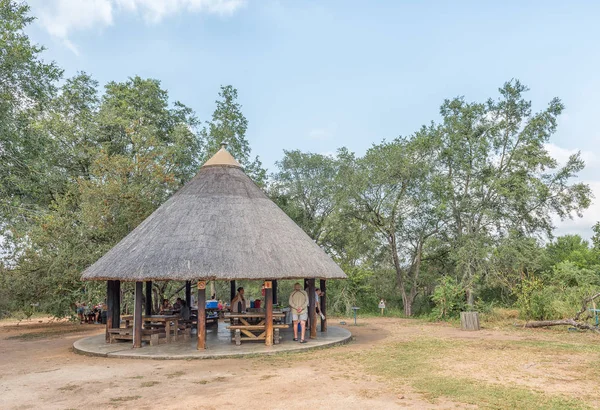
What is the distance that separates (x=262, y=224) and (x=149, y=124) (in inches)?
626

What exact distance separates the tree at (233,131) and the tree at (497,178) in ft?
36.7

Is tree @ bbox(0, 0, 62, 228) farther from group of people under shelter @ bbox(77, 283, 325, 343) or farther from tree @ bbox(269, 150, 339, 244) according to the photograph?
tree @ bbox(269, 150, 339, 244)

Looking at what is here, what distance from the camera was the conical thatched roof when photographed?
38.1 feet

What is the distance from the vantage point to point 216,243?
12367mm

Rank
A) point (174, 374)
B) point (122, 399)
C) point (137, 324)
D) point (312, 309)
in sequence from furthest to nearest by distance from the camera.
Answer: point (312, 309) < point (137, 324) < point (174, 374) < point (122, 399)

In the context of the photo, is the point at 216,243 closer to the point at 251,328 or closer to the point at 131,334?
the point at 251,328

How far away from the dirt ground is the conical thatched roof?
2091 millimetres

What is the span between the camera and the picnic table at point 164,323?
42.7 ft

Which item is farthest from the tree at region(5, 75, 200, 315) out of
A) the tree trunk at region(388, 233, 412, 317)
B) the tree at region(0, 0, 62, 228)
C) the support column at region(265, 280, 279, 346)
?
the tree trunk at region(388, 233, 412, 317)

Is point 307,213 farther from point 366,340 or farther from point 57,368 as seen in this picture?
point 57,368

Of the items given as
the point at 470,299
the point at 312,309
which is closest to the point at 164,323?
the point at 312,309

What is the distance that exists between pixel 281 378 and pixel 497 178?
16917 mm

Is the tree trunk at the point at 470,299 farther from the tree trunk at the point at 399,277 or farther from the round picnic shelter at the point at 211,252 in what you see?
the round picnic shelter at the point at 211,252

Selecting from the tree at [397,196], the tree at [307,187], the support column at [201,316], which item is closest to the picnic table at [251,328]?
the support column at [201,316]
